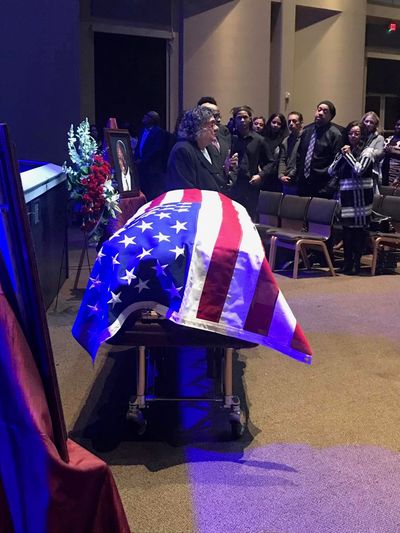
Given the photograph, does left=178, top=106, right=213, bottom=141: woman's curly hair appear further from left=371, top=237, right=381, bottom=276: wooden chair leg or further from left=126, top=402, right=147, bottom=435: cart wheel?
left=371, top=237, right=381, bottom=276: wooden chair leg

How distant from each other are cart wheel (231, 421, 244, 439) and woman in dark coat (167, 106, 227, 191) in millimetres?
1754

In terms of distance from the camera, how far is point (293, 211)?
705 centimetres

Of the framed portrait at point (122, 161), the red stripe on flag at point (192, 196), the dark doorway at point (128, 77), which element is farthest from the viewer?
the dark doorway at point (128, 77)

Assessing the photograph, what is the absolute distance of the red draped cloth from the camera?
1425mm

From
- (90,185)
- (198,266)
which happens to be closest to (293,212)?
(90,185)

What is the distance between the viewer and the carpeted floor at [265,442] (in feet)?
8.01

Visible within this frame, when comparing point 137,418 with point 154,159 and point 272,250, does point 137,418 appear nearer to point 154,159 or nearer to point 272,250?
point 272,250

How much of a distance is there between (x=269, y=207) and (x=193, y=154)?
124 inches

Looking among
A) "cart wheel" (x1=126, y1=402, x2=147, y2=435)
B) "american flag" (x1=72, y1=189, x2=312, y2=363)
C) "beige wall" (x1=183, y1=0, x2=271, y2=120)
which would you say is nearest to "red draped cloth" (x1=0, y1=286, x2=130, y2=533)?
"american flag" (x1=72, y1=189, x2=312, y2=363)

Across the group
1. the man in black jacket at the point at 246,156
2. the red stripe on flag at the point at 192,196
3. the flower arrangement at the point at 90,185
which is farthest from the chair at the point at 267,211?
the red stripe on flag at the point at 192,196

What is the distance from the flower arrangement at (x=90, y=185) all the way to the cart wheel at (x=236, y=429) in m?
2.72

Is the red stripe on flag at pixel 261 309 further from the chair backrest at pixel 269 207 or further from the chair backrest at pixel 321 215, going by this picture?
the chair backrest at pixel 269 207

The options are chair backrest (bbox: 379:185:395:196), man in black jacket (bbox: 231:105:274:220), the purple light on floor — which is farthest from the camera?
chair backrest (bbox: 379:185:395:196)

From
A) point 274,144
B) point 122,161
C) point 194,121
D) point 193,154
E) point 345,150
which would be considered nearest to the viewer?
point 194,121
